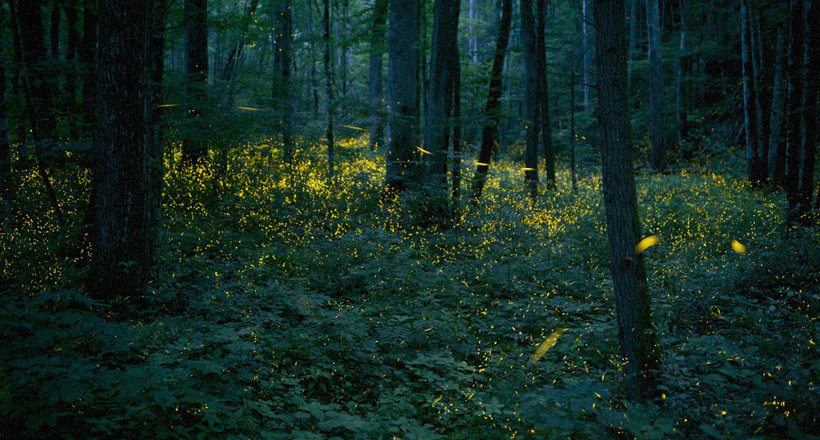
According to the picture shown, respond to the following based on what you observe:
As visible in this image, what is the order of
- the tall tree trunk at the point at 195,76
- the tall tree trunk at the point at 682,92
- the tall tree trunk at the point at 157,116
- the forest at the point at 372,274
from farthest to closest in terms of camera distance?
the tall tree trunk at the point at 682,92 → the tall tree trunk at the point at 195,76 → the tall tree trunk at the point at 157,116 → the forest at the point at 372,274

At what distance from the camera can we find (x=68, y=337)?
371cm

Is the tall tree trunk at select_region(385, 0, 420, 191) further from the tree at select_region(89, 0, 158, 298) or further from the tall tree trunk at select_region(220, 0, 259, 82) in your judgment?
the tree at select_region(89, 0, 158, 298)

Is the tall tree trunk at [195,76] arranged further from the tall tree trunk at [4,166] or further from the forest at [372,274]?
the tall tree trunk at [4,166]

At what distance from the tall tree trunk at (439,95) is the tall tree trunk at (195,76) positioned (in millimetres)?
5233

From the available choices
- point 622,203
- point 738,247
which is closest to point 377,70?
point 738,247

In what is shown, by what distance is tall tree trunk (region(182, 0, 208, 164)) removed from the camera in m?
9.41

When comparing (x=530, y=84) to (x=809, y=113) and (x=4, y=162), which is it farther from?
(x=4, y=162)

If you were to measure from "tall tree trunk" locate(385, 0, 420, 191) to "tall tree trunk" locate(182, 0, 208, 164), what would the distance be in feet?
15.8

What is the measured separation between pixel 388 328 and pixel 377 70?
1715cm

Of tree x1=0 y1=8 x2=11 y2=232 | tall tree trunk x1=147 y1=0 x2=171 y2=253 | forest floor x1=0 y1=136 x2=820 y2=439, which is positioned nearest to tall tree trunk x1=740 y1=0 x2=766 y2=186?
forest floor x1=0 y1=136 x2=820 y2=439

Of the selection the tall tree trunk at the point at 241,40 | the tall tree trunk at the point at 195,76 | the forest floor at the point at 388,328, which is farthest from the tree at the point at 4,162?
the tall tree trunk at the point at 241,40

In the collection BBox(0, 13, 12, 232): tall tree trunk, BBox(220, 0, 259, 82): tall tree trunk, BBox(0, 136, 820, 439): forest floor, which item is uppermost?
BBox(220, 0, 259, 82): tall tree trunk

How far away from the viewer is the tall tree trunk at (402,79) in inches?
486

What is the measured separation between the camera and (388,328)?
579 centimetres
